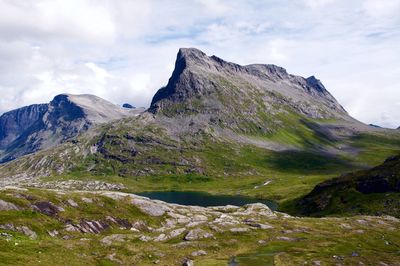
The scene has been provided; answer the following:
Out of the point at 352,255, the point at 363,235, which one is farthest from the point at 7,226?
the point at 363,235

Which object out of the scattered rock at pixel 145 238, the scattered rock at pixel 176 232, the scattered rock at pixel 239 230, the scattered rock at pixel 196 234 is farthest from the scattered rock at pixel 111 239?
the scattered rock at pixel 239 230

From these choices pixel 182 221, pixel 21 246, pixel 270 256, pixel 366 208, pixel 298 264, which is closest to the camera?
pixel 21 246

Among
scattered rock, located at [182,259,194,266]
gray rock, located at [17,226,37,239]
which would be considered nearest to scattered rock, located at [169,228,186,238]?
scattered rock, located at [182,259,194,266]

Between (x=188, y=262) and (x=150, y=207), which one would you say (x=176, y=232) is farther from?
(x=188, y=262)

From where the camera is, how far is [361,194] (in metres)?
170

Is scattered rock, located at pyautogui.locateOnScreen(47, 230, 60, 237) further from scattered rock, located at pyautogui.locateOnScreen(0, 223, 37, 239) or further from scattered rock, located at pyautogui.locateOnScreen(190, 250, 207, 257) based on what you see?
scattered rock, located at pyautogui.locateOnScreen(190, 250, 207, 257)

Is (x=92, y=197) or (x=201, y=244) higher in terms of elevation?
(x=92, y=197)

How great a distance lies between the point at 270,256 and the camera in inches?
3243

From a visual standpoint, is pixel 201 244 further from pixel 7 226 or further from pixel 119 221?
pixel 7 226

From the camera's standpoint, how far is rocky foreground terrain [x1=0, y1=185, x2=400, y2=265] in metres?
71.9

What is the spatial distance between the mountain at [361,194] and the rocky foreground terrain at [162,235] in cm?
3099

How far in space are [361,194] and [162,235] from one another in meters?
111

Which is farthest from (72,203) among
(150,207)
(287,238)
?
(287,238)

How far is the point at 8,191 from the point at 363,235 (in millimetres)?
94970
